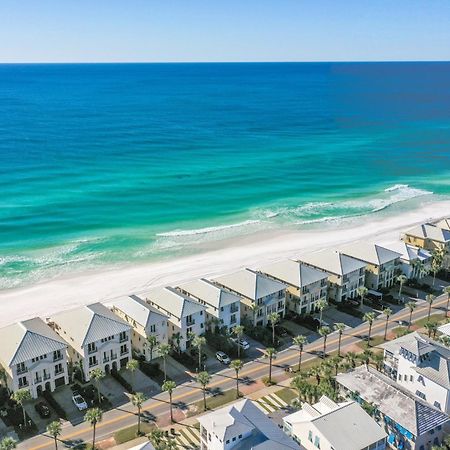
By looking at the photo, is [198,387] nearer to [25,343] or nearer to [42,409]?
[42,409]

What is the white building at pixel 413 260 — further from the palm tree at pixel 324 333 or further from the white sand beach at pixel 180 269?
the palm tree at pixel 324 333

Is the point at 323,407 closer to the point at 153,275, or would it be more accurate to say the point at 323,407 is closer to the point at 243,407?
the point at 243,407

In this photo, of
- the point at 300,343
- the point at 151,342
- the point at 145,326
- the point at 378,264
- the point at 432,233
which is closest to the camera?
the point at 300,343

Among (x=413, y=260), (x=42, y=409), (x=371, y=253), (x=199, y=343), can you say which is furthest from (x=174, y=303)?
(x=413, y=260)

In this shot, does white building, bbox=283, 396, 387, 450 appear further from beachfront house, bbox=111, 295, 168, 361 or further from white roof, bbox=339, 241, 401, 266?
white roof, bbox=339, 241, 401, 266

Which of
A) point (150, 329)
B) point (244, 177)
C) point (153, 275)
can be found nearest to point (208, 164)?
point (244, 177)

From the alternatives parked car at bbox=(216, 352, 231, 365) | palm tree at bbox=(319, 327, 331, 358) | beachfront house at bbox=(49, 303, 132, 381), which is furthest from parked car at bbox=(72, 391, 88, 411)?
palm tree at bbox=(319, 327, 331, 358)
